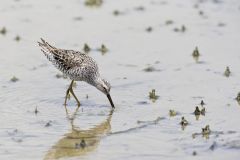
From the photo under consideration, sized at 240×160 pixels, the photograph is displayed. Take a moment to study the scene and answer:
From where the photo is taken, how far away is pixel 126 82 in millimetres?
14664

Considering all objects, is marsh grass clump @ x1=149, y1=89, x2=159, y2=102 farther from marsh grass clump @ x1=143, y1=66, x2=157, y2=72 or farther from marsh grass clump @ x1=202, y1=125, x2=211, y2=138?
marsh grass clump @ x1=202, y1=125, x2=211, y2=138

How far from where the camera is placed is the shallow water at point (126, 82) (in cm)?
1111

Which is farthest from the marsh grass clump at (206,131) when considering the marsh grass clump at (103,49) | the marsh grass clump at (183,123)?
the marsh grass clump at (103,49)

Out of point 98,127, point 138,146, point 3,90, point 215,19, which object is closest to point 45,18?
point 215,19

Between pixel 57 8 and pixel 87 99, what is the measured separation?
7.18 metres

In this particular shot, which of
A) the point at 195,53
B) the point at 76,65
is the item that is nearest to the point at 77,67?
the point at 76,65

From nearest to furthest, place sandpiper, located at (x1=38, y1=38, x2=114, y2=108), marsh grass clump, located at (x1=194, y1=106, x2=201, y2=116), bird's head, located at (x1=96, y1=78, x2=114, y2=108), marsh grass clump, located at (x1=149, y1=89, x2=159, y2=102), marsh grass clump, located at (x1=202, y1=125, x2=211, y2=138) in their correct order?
1. marsh grass clump, located at (x1=202, y1=125, x2=211, y2=138)
2. marsh grass clump, located at (x1=194, y1=106, x2=201, y2=116)
3. bird's head, located at (x1=96, y1=78, x2=114, y2=108)
4. marsh grass clump, located at (x1=149, y1=89, x2=159, y2=102)
5. sandpiper, located at (x1=38, y1=38, x2=114, y2=108)

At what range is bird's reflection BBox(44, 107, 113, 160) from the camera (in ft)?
35.5

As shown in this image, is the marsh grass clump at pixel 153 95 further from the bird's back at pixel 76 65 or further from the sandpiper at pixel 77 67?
the bird's back at pixel 76 65

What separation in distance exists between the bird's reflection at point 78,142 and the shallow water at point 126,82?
0.02 metres

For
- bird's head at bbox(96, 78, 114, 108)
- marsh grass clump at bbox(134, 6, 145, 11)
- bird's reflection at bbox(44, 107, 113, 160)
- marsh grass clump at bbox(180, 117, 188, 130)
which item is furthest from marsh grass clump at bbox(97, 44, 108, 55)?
marsh grass clump at bbox(180, 117, 188, 130)

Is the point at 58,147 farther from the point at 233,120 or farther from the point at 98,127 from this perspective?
the point at 233,120

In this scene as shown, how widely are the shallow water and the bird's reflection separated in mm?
16

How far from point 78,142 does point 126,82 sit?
3.50 metres
